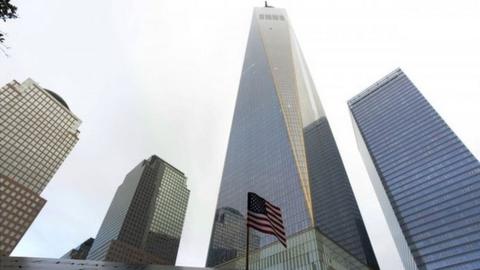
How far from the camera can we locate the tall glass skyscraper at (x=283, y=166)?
100 meters

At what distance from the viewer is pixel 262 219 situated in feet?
66.0

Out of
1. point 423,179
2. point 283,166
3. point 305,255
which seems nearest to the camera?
point 305,255

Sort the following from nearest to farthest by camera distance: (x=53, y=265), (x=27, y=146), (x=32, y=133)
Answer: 1. (x=53, y=265)
2. (x=27, y=146)
3. (x=32, y=133)

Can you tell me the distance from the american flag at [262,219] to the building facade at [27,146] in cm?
12574

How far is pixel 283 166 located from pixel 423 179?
85.0m

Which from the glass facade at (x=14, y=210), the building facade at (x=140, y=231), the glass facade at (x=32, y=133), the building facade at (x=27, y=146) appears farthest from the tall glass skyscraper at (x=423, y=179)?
the glass facade at (x=32, y=133)

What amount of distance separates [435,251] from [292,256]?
287 feet

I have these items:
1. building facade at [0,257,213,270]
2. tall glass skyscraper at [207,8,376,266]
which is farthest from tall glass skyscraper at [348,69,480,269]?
building facade at [0,257,213,270]

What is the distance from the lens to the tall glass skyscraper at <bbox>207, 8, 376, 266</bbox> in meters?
100

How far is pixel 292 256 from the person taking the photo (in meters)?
73.2

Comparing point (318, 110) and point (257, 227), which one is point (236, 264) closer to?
point (257, 227)

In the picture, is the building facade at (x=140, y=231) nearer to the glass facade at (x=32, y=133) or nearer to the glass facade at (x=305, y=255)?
the glass facade at (x=32, y=133)

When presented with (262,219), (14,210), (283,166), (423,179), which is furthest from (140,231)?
(262,219)

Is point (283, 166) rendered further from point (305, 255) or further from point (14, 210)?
point (14, 210)
